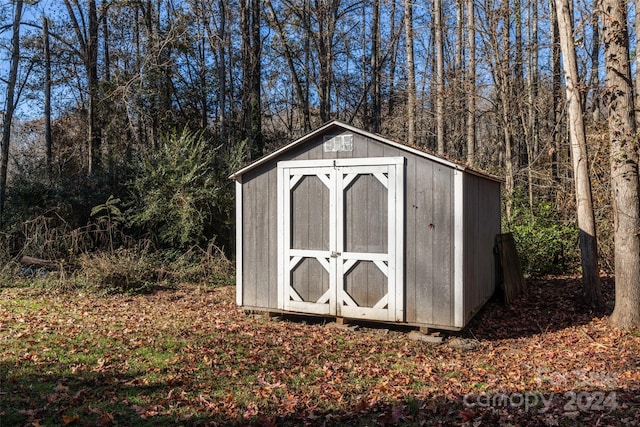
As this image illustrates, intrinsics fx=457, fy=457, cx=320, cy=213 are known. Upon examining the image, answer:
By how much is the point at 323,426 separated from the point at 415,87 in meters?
13.7

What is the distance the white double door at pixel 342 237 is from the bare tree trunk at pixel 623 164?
305cm

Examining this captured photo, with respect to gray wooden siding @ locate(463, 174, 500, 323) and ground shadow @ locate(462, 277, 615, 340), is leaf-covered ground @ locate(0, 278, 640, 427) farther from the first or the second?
gray wooden siding @ locate(463, 174, 500, 323)

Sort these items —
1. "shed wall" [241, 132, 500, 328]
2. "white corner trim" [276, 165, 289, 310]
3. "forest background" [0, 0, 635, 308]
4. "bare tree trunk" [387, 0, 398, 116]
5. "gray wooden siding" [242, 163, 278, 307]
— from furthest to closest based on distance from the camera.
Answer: "bare tree trunk" [387, 0, 398, 116] < "forest background" [0, 0, 635, 308] < "gray wooden siding" [242, 163, 278, 307] < "white corner trim" [276, 165, 289, 310] < "shed wall" [241, 132, 500, 328]

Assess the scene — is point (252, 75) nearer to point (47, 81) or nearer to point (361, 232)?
point (47, 81)

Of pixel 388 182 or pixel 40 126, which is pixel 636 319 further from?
pixel 40 126

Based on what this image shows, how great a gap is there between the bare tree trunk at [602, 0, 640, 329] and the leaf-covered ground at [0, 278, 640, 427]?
560 millimetres

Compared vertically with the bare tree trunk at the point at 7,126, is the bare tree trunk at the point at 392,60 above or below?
above

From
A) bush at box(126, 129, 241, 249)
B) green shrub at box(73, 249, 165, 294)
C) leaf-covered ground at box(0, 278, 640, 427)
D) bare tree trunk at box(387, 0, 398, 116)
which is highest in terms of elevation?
bare tree trunk at box(387, 0, 398, 116)

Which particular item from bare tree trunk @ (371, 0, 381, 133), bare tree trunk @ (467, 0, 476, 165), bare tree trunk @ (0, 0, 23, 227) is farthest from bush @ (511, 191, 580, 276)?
bare tree trunk @ (0, 0, 23, 227)

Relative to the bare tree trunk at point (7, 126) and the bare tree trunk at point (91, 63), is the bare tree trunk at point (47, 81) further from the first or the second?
the bare tree trunk at point (7, 126)

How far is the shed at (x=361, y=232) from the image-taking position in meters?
6.27

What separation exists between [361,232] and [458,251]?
1.40 m

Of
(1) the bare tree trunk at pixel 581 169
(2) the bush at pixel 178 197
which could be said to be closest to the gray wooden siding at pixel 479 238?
(1) the bare tree trunk at pixel 581 169

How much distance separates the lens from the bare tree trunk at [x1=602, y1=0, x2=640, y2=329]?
634 cm
